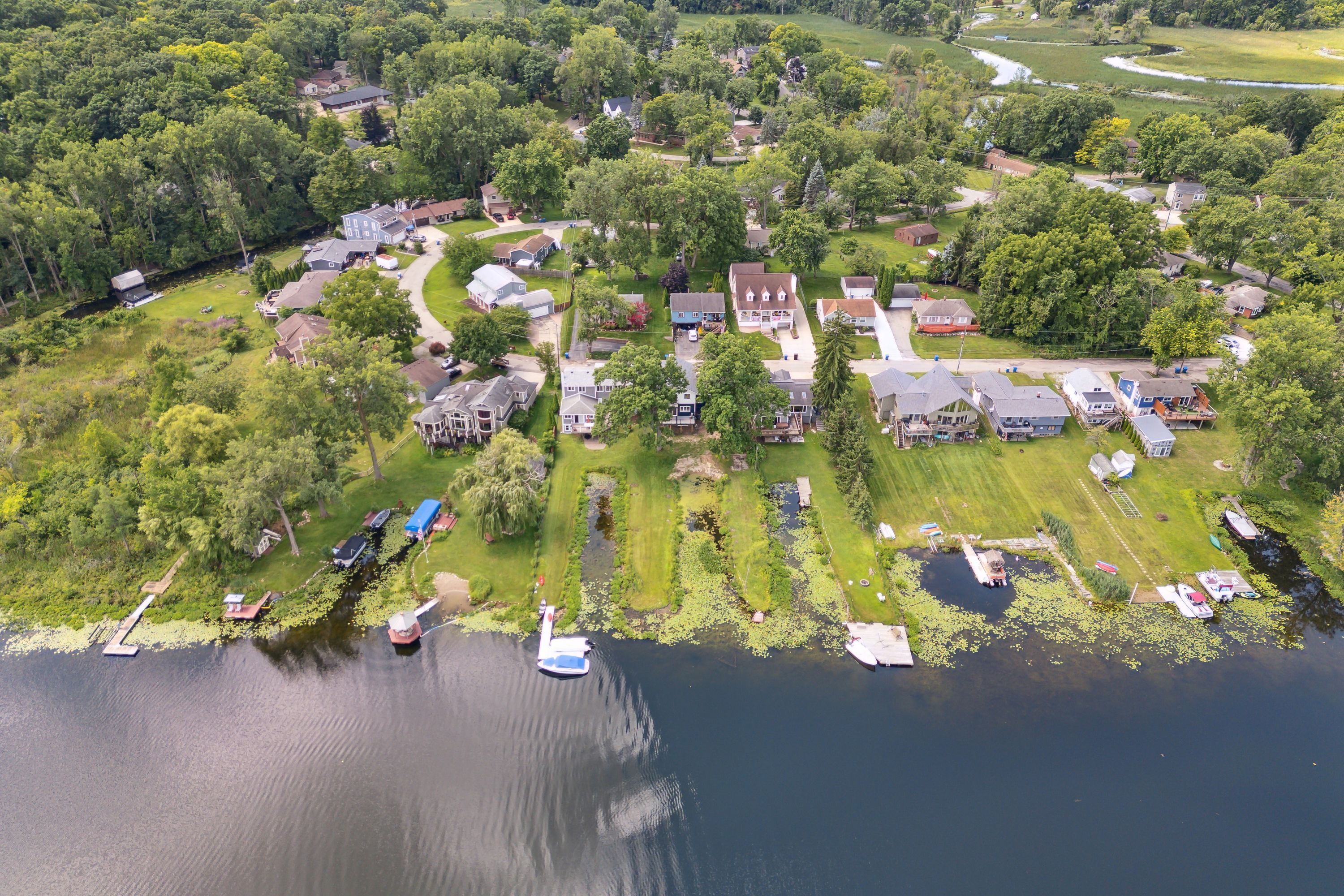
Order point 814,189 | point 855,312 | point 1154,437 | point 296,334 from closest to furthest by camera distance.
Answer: point 1154,437, point 296,334, point 855,312, point 814,189

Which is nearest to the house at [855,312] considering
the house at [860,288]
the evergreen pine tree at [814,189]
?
the house at [860,288]

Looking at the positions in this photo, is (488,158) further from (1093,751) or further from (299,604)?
(1093,751)

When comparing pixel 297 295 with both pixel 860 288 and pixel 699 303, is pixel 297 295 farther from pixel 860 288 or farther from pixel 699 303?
pixel 860 288

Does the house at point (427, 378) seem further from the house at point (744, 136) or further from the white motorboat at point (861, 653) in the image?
the house at point (744, 136)

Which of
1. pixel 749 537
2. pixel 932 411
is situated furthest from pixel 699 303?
pixel 749 537

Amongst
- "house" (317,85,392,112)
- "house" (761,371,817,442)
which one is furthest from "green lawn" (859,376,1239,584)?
"house" (317,85,392,112)

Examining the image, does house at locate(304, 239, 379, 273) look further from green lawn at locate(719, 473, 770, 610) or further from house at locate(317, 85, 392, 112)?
green lawn at locate(719, 473, 770, 610)
